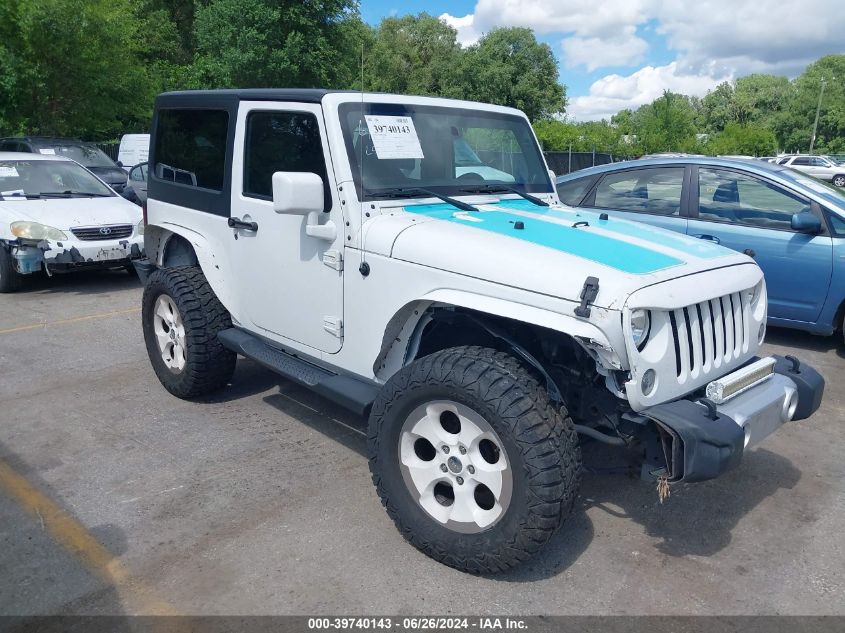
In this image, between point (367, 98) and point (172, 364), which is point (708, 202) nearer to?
point (367, 98)

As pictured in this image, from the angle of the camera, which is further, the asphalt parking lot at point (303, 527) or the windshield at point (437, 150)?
the windshield at point (437, 150)

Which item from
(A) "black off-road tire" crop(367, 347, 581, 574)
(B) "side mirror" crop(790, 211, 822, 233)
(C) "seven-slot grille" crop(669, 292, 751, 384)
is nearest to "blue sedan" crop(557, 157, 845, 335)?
(B) "side mirror" crop(790, 211, 822, 233)

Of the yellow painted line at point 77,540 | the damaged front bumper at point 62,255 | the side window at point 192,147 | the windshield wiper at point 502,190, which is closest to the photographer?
the yellow painted line at point 77,540

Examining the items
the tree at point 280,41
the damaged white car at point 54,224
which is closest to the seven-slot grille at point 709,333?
the damaged white car at point 54,224

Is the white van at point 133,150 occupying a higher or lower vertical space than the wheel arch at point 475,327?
higher

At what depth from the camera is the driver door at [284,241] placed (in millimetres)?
3725

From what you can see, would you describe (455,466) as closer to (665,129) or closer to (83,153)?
(83,153)

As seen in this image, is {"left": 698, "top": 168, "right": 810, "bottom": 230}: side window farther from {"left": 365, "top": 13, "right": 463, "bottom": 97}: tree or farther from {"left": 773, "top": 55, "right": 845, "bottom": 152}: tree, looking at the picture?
{"left": 773, "top": 55, "right": 845, "bottom": 152}: tree

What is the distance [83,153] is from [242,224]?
1250 centimetres

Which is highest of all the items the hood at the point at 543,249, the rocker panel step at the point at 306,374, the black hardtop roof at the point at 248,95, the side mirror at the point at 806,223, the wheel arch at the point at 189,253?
the black hardtop roof at the point at 248,95

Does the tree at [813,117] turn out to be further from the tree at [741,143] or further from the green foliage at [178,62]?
the tree at [741,143]

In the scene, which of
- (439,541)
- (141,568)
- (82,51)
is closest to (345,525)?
(439,541)

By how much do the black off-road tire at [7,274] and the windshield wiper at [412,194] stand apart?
659 centimetres

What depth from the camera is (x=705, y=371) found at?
10.1 ft
